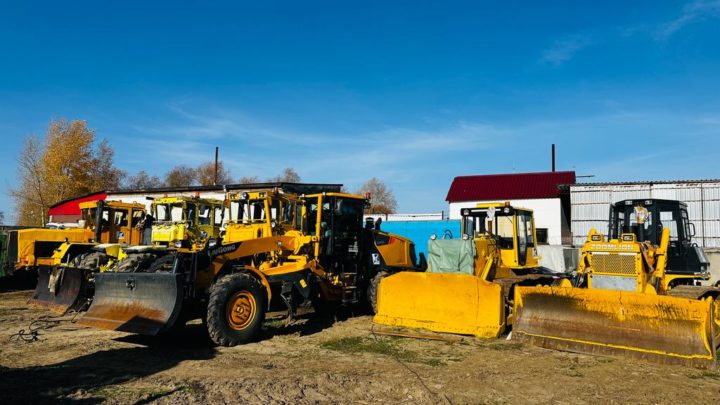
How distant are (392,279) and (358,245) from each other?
1638mm

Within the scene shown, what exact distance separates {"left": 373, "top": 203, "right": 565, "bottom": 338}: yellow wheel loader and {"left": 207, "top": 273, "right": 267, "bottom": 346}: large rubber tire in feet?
8.89

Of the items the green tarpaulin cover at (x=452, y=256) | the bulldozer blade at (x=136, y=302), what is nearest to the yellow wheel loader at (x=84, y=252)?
the bulldozer blade at (x=136, y=302)

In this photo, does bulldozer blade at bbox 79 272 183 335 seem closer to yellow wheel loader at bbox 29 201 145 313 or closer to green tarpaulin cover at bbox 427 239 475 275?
yellow wheel loader at bbox 29 201 145 313

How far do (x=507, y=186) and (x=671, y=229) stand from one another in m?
25.3

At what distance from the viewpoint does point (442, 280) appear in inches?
391

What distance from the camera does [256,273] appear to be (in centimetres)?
924

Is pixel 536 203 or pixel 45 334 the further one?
pixel 536 203

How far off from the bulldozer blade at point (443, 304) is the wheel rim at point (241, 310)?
2.81 m

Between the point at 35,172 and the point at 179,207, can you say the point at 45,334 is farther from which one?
the point at 35,172

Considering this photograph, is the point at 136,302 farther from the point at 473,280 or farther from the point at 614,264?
the point at 614,264

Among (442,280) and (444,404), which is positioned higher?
(442,280)

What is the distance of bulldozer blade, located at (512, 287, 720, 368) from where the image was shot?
7.46 m

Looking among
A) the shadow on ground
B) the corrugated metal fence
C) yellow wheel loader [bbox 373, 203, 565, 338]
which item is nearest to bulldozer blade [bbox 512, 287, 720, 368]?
yellow wheel loader [bbox 373, 203, 565, 338]

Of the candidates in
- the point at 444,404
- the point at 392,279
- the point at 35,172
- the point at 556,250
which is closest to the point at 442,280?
the point at 392,279
